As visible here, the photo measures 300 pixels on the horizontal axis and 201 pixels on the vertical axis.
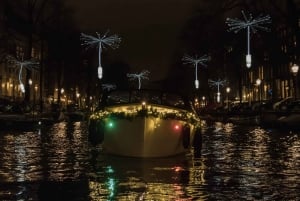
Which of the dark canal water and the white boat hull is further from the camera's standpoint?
the white boat hull

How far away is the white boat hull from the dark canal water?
1.19ft

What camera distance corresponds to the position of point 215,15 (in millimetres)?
57406

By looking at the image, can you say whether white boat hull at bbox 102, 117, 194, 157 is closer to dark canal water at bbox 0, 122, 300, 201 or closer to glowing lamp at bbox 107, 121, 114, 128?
glowing lamp at bbox 107, 121, 114, 128

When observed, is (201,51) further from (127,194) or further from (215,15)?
(127,194)

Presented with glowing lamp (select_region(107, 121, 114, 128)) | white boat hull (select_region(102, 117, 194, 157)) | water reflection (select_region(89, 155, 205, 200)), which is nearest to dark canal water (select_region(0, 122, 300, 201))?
water reflection (select_region(89, 155, 205, 200))

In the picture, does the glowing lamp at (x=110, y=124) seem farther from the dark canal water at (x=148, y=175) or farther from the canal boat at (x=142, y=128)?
the dark canal water at (x=148, y=175)

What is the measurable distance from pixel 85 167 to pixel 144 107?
3.18 meters

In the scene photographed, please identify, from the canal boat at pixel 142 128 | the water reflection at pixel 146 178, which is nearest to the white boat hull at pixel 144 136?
the canal boat at pixel 142 128

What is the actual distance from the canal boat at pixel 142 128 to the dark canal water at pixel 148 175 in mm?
413

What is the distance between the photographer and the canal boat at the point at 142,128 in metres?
21.3

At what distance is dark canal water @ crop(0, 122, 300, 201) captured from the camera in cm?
1343

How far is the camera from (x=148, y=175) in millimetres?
16875

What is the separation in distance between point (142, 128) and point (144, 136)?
26 centimetres

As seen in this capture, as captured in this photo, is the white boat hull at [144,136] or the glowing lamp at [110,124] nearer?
the white boat hull at [144,136]
